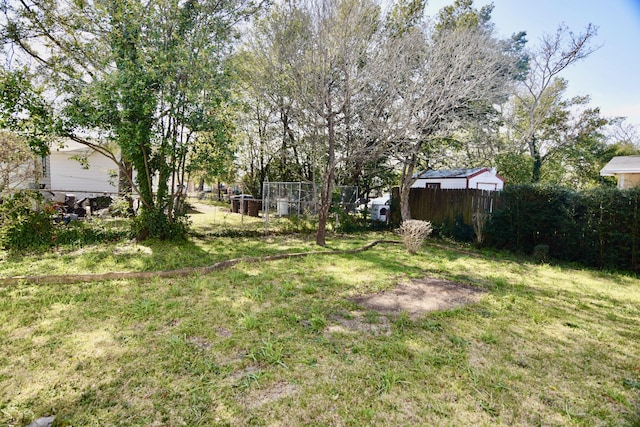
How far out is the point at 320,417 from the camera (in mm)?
1984

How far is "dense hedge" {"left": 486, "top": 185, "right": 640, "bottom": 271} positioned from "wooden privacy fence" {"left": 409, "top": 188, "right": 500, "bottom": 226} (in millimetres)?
440

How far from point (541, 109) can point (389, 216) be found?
11.6 m

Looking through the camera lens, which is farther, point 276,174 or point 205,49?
point 276,174

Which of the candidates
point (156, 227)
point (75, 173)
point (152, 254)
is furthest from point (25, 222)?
point (75, 173)

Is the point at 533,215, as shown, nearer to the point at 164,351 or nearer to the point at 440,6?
the point at 440,6

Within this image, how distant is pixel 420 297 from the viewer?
4.27 meters

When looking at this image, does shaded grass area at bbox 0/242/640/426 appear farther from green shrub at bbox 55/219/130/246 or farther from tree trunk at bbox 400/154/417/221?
tree trunk at bbox 400/154/417/221

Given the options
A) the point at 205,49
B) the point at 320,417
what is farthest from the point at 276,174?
the point at 320,417

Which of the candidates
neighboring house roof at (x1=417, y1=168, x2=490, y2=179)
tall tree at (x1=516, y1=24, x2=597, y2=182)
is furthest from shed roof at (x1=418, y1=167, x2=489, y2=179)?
tall tree at (x1=516, y1=24, x2=597, y2=182)

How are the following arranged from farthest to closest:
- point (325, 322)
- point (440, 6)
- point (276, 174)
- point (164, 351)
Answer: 1. point (276, 174)
2. point (440, 6)
3. point (325, 322)
4. point (164, 351)

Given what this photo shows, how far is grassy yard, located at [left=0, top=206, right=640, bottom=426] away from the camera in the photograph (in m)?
2.05

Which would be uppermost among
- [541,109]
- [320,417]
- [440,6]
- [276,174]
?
[440,6]

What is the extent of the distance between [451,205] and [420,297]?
6370 mm

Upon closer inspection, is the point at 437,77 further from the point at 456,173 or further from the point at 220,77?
the point at 456,173
